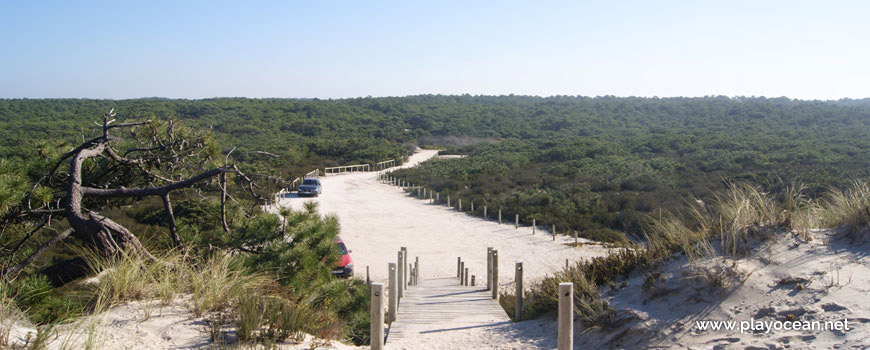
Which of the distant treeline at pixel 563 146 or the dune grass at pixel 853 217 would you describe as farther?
the distant treeline at pixel 563 146

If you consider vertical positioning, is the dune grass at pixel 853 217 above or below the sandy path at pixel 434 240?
above

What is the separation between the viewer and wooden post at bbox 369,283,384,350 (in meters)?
4.99

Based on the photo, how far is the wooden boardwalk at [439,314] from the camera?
683cm

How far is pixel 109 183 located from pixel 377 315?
178 inches

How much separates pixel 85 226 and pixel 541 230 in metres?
18.2

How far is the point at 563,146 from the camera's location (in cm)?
5669

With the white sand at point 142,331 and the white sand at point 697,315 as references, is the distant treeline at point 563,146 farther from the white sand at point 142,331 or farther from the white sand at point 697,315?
the white sand at point 697,315

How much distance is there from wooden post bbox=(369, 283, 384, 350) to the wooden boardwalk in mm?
1134

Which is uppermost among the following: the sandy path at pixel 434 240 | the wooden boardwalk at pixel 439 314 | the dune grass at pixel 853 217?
the dune grass at pixel 853 217

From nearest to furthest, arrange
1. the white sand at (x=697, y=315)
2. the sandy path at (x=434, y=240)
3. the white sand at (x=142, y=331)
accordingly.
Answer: the white sand at (x=142, y=331), the white sand at (x=697, y=315), the sandy path at (x=434, y=240)

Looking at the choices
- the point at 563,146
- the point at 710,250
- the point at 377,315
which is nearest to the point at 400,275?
the point at 377,315

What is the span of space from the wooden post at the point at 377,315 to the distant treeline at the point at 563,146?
548 centimetres

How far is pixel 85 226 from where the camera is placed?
17.6 ft

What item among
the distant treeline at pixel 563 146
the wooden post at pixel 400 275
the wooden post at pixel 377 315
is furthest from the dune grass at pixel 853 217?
the wooden post at pixel 400 275
